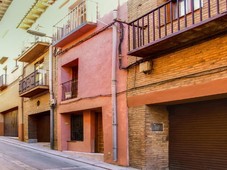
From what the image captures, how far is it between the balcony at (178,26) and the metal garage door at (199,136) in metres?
1.93

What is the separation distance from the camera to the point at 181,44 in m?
9.09

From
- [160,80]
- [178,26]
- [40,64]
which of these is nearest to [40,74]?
[40,64]

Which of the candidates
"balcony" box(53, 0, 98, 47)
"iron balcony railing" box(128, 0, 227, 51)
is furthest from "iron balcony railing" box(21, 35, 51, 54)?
"iron balcony railing" box(128, 0, 227, 51)

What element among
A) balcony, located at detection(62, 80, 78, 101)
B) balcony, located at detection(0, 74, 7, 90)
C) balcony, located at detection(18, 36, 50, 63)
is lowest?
balcony, located at detection(62, 80, 78, 101)

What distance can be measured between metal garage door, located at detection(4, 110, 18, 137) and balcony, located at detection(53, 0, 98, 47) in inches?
463

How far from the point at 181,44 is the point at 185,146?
3184 mm

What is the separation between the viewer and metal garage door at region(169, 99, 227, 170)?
9.09 m

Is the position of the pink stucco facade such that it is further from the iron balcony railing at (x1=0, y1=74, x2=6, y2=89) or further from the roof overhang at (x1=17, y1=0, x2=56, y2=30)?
the iron balcony railing at (x1=0, y1=74, x2=6, y2=89)

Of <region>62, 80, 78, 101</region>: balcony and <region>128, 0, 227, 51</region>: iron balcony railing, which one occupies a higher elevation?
<region>128, 0, 227, 51</region>: iron balcony railing

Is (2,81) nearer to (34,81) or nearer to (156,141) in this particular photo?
(34,81)

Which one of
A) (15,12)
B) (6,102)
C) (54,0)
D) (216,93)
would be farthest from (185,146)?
(6,102)

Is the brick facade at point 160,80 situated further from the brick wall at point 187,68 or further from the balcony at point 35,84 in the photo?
the balcony at point 35,84

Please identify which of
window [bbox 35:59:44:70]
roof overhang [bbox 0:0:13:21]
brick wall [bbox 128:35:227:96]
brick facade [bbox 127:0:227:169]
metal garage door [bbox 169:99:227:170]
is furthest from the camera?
roof overhang [bbox 0:0:13:21]

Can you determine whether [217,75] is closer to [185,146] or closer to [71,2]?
[185,146]
